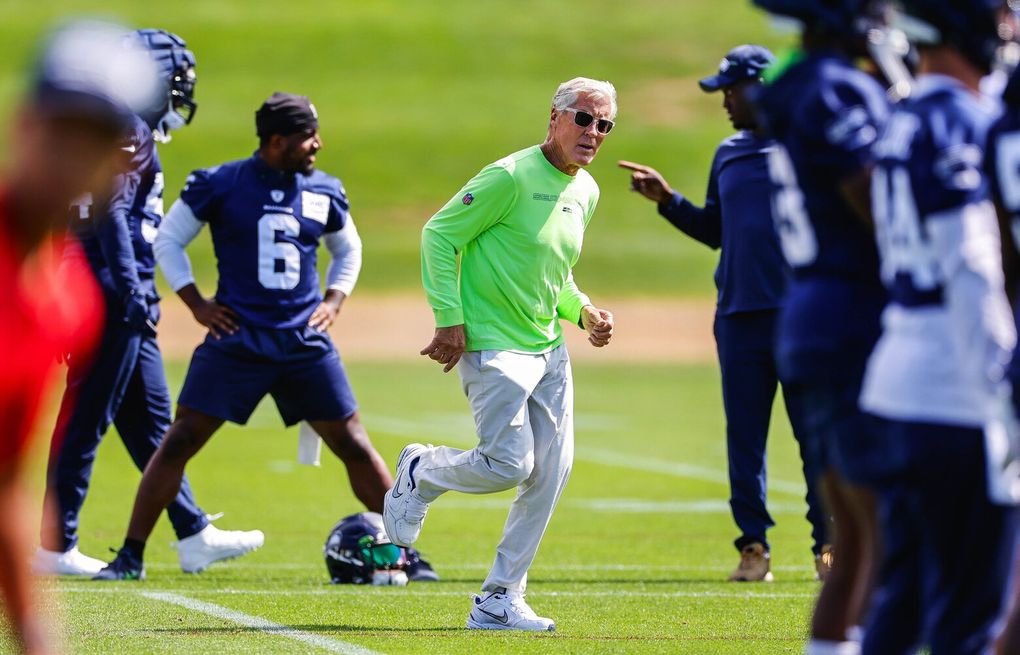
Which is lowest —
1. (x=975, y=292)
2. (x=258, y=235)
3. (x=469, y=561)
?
(x=469, y=561)

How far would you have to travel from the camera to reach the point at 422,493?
7523 millimetres

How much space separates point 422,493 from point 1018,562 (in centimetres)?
354

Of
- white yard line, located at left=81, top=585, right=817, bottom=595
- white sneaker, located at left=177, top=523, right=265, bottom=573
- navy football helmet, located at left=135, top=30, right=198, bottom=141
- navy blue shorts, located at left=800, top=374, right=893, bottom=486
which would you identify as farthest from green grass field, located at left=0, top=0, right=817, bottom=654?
navy blue shorts, located at left=800, top=374, right=893, bottom=486

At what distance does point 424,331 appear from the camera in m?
33.8

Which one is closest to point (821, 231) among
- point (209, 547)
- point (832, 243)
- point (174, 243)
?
point (832, 243)

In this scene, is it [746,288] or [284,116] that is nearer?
[284,116]

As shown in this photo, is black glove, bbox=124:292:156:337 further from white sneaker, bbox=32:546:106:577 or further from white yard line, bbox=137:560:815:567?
white yard line, bbox=137:560:815:567

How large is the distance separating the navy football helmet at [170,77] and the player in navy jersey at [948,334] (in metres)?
5.99

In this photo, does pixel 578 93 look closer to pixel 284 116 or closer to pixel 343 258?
pixel 284 116

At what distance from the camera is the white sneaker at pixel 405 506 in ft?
24.8

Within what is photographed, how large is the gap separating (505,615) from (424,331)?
26.5m

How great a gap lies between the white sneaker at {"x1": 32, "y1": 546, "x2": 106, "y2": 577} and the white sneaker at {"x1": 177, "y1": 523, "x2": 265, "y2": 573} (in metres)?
0.45

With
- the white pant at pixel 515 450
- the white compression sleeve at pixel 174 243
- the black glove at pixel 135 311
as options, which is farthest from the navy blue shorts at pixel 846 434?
the black glove at pixel 135 311

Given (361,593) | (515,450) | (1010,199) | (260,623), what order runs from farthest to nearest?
(361,593) < (260,623) < (515,450) < (1010,199)
